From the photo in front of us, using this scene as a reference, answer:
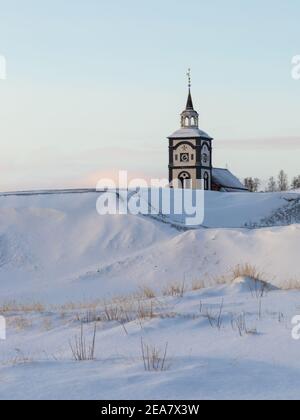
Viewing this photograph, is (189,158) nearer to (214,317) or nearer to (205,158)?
(205,158)

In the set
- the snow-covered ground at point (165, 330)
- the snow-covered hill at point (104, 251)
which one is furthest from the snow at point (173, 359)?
the snow-covered hill at point (104, 251)

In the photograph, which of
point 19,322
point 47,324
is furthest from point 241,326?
point 19,322

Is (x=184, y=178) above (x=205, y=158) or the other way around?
the other way around

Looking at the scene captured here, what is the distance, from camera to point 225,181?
80.9 metres

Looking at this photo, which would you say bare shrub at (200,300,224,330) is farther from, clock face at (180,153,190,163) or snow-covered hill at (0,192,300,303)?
clock face at (180,153,190,163)

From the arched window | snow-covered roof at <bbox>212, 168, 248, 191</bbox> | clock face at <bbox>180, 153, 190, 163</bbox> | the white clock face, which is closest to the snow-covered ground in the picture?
the arched window

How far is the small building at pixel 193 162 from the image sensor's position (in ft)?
257

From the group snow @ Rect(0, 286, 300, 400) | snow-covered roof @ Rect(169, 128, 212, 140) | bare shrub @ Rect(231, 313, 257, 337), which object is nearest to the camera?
snow @ Rect(0, 286, 300, 400)

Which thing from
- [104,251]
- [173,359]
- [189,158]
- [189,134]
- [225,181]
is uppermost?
[189,134]

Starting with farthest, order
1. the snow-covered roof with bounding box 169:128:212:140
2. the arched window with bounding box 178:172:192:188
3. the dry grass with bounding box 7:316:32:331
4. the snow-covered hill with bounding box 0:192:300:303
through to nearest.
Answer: the snow-covered roof with bounding box 169:128:212:140 → the arched window with bounding box 178:172:192:188 → the snow-covered hill with bounding box 0:192:300:303 → the dry grass with bounding box 7:316:32:331

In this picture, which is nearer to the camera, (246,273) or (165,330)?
(165,330)

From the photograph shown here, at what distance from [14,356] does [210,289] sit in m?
4.25

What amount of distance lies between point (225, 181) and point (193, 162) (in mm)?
5281

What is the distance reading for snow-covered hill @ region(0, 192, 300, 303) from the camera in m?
21.0
